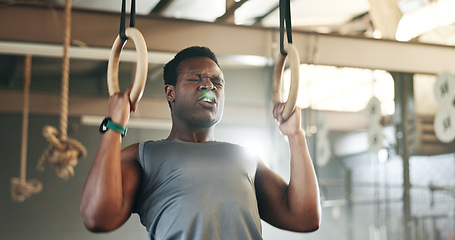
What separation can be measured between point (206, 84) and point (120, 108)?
8.8 inches

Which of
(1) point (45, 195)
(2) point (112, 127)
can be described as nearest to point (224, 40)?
(2) point (112, 127)

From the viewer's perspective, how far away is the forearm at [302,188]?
4.48 ft

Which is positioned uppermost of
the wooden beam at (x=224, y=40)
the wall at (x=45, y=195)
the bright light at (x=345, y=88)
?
the bright light at (x=345, y=88)

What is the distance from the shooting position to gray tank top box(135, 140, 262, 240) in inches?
47.3

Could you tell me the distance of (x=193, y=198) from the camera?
1217mm

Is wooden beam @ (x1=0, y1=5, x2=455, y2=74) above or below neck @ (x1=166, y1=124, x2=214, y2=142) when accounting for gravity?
→ above

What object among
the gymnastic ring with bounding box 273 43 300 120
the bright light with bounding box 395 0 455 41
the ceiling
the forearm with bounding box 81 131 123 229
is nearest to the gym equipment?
the forearm with bounding box 81 131 123 229

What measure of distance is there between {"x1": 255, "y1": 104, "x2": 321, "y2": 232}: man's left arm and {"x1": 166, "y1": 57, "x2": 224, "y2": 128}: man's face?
19 cm

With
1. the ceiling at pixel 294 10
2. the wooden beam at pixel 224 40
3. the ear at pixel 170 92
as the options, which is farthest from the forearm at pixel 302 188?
the ceiling at pixel 294 10

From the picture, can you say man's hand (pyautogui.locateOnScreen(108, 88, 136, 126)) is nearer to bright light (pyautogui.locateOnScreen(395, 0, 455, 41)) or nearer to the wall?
bright light (pyautogui.locateOnScreen(395, 0, 455, 41))

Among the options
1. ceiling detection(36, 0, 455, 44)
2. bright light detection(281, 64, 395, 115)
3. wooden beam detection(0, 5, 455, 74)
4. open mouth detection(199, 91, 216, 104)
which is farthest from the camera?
bright light detection(281, 64, 395, 115)

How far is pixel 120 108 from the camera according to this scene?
4.11ft

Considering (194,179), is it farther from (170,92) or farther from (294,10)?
(294,10)

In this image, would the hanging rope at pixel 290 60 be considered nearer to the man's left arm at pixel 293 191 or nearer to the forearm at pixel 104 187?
the man's left arm at pixel 293 191
